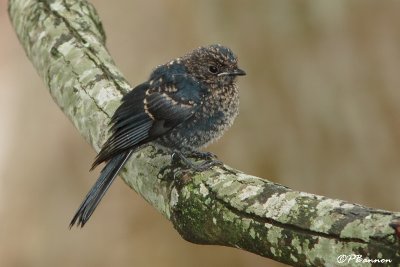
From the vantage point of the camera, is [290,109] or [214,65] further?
[290,109]

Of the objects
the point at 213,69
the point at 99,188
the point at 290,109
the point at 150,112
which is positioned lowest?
the point at 99,188

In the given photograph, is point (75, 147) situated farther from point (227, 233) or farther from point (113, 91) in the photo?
point (227, 233)

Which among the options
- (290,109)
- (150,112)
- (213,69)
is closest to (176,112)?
(150,112)

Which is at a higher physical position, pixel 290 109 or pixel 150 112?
pixel 290 109

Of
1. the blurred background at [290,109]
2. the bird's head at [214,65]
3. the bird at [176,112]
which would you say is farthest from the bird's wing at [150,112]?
the blurred background at [290,109]

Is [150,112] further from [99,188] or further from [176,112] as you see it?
[99,188]

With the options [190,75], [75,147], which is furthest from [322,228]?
[75,147]

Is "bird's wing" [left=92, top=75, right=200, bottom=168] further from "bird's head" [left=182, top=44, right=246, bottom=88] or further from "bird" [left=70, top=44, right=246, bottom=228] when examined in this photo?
"bird's head" [left=182, top=44, right=246, bottom=88]

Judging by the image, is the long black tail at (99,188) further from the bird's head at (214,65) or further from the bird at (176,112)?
the bird's head at (214,65)
